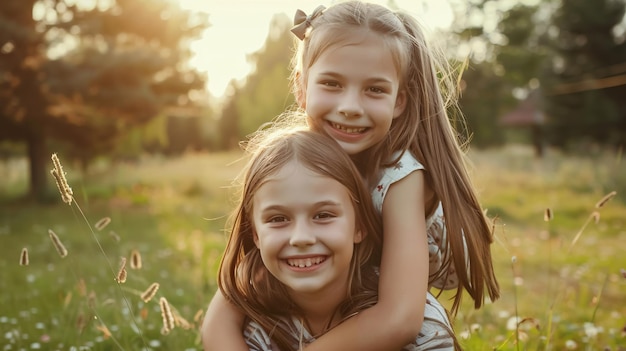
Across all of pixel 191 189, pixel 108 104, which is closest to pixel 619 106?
pixel 191 189

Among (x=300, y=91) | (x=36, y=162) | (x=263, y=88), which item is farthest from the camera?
(x=263, y=88)

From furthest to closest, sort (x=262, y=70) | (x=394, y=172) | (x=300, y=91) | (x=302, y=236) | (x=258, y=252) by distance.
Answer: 1. (x=262, y=70)
2. (x=300, y=91)
3. (x=258, y=252)
4. (x=394, y=172)
5. (x=302, y=236)

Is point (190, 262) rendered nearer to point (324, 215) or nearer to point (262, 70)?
point (324, 215)

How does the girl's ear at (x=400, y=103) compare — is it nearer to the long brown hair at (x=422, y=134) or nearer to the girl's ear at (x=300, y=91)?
the long brown hair at (x=422, y=134)

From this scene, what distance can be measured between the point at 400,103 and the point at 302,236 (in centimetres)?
73

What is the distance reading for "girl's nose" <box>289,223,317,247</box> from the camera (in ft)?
6.56

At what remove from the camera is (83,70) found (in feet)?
41.6

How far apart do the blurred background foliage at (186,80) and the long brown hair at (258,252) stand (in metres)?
0.81

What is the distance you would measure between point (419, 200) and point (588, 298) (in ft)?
11.1

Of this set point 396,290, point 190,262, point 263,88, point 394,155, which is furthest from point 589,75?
point 396,290

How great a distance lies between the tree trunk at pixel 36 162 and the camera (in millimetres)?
14086

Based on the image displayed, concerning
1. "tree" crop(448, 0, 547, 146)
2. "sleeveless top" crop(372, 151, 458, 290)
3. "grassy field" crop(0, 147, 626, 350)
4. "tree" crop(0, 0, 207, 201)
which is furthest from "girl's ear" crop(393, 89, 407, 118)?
"tree" crop(448, 0, 547, 146)

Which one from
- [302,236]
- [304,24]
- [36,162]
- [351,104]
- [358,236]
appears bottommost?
[36,162]

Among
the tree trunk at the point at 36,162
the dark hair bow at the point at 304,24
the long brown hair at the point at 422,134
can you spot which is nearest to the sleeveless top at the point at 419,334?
the long brown hair at the point at 422,134
